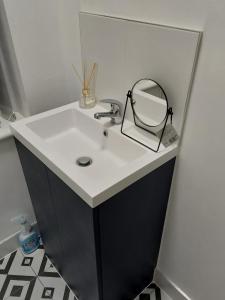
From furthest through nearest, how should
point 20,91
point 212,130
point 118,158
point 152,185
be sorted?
point 20,91 → point 118,158 → point 152,185 → point 212,130

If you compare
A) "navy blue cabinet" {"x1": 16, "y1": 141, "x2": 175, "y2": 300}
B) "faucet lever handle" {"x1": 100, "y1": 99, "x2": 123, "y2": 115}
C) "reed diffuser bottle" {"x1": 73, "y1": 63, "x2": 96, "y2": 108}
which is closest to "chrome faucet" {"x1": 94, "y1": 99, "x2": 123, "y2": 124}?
"faucet lever handle" {"x1": 100, "y1": 99, "x2": 123, "y2": 115}

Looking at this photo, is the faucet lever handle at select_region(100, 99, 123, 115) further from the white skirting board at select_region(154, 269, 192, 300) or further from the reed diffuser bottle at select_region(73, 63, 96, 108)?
the white skirting board at select_region(154, 269, 192, 300)

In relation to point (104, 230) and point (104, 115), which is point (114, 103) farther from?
point (104, 230)

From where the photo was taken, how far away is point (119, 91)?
3.48 feet

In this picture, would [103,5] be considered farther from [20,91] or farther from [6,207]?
[6,207]

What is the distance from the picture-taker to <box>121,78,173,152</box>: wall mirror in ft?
2.88

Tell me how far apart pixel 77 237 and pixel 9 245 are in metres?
0.82

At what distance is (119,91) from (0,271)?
128 centimetres

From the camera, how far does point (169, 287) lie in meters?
1.31

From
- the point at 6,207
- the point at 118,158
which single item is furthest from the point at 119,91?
the point at 6,207

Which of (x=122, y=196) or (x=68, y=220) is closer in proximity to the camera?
(x=122, y=196)

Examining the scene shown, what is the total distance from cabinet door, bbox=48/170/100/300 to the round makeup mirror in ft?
1.34

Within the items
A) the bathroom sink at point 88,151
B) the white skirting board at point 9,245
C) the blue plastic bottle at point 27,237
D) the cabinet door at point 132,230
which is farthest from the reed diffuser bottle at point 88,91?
the white skirting board at point 9,245

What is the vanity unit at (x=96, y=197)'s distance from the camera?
0.79m
